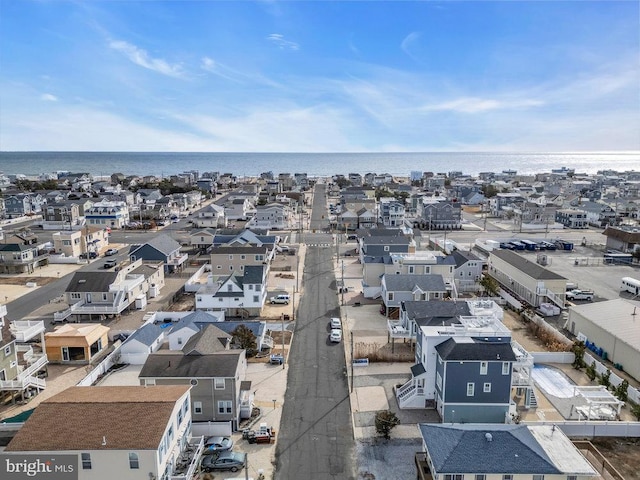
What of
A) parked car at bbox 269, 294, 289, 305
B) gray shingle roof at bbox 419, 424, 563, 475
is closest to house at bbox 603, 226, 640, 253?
parked car at bbox 269, 294, 289, 305

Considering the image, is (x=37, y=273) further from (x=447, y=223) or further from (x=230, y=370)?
(x=447, y=223)

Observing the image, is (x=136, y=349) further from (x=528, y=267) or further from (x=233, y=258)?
(x=528, y=267)

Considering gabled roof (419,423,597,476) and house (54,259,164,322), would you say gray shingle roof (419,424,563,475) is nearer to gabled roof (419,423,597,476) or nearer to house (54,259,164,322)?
gabled roof (419,423,597,476)

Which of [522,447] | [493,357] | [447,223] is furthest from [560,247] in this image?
[522,447]

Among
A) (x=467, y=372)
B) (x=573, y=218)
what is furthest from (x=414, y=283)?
(x=573, y=218)

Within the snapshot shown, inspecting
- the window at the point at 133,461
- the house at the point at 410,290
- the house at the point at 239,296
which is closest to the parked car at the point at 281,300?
the house at the point at 239,296
